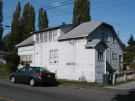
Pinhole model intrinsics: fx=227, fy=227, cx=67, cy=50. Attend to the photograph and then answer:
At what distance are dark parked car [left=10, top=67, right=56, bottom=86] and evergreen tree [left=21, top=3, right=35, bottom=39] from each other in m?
34.2

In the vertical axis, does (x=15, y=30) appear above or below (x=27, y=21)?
below

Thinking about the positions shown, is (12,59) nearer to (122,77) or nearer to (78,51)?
(78,51)

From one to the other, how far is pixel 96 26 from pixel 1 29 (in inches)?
1481

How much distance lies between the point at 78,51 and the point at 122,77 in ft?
16.9

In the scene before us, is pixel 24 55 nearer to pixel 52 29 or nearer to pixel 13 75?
pixel 52 29

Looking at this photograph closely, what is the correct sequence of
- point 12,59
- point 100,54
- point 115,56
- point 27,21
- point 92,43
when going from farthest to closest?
point 27,21 → point 12,59 → point 115,56 → point 100,54 → point 92,43

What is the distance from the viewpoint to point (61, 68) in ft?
83.2

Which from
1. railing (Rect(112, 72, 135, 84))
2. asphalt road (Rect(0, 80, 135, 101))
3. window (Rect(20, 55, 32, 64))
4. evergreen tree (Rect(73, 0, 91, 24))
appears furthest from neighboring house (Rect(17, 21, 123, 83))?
evergreen tree (Rect(73, 0, 91, 24))

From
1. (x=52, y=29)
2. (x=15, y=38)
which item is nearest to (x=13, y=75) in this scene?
(x=52, y=29)

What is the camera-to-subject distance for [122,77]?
22.0 m

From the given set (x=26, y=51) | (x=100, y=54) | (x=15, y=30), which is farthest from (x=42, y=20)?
(x=100, y=54)

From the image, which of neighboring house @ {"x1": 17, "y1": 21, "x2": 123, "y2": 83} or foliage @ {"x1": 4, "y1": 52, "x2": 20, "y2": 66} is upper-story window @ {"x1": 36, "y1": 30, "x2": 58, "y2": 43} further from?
foliage @ {"x1": 4, "y1": 52, "x2": 20, "y2": 66}

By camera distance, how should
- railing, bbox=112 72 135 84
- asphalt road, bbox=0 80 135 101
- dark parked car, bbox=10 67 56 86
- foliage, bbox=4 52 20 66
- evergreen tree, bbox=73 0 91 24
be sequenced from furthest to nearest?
1. evergreen tree, bbox=73 0 91 24
2. foliage, bbox=4 52 20 66
3. railing, bbox=112 72 135 84
4. dark parked car, bbox=10 67 56 86
5. asphalt road, bbox=0 80 135 101

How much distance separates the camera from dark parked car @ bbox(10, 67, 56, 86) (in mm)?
17719
